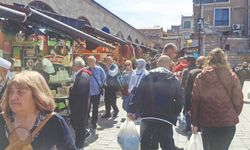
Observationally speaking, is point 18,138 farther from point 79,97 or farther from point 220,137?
point 79,97

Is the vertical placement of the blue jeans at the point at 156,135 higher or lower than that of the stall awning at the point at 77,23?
lower

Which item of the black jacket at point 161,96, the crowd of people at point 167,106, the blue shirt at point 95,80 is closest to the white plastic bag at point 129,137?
the crowd of people at point 167,106

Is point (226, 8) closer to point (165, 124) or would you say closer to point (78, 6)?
point (78, 6)

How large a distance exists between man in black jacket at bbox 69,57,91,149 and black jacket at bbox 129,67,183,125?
1.81m

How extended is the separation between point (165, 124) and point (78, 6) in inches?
532

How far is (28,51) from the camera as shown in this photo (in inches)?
315

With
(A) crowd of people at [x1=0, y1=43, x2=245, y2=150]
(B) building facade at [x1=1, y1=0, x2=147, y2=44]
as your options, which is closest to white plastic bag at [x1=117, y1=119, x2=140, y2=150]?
(A) crowd of people at [x1=0, y1=43, x2=245, y2=150]

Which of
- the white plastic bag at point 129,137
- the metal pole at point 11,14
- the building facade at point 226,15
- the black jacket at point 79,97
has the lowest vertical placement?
the white plastic bag at point 129,137

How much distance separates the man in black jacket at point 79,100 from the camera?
7070 millimetres

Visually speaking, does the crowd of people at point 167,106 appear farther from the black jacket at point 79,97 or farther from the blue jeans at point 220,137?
the black jacket at point 79,97

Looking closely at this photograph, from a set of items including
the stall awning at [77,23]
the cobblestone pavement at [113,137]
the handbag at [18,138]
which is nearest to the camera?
the handbag at [18,138]

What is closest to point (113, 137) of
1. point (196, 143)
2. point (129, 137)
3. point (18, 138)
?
point (129, 137)

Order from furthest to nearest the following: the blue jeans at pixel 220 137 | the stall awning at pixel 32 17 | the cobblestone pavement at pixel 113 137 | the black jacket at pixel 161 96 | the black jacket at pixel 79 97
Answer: the cobblestone pavement at pixel 113 137
the black jacket at pixel 79 97
the stall awning at pixel 32 17
the black jacket at pixel 161 96
the blue jeans at pixel 220 137

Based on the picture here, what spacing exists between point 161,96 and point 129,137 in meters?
0.77
